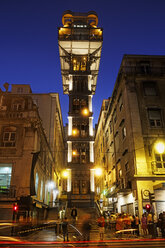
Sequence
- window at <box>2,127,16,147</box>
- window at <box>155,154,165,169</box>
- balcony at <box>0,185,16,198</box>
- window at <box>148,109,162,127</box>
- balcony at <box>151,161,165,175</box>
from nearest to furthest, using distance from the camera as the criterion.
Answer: balcony at <box>0,185,16,198</box>, balcony at <box>151,161,165,175</box>, window at <box>155,154,165,169</box>, window at <box>2,127,16,147</box>, window at <box>148,109,162,127</box>

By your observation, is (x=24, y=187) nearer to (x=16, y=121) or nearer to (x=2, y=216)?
(x=2, y=216)

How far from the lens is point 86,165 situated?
37.7 metres

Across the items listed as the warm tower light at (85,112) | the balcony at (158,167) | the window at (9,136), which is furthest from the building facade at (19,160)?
the warm tower light at (85,112)

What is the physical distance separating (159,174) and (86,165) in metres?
18.5

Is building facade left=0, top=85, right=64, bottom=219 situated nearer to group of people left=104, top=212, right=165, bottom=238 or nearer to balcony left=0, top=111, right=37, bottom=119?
balcony left=0, top=111, right=37, bottom=119

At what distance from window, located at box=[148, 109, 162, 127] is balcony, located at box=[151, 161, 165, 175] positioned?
14.3 ft

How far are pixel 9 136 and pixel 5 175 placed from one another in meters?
4.06

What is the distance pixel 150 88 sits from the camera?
1010 inches

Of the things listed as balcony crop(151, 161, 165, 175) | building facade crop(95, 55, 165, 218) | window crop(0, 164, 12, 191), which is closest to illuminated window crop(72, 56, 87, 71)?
building facade crop(95, 55, 165, 218)

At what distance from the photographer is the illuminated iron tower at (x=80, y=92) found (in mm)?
36625

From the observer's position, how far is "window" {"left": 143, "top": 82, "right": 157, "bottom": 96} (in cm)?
2528

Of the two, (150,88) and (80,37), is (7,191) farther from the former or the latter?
(80,37)

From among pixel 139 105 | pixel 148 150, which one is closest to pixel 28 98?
pixel 139 105

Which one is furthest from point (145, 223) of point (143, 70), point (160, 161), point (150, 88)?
point (143, 70)
